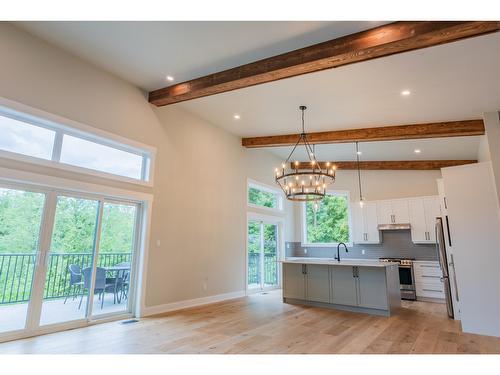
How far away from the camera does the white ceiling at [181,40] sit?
3.56 m

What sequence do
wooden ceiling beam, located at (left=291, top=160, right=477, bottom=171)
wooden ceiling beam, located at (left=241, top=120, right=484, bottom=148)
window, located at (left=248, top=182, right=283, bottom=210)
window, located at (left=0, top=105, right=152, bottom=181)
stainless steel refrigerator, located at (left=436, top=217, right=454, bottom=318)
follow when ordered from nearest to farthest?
1. window, located at (left=0, top=105, right=152, bottom=181)
2. stainless steel refrigerator, located at (left=436, top=217, right=454, bottom=318)
3. wooden ceiling beam, located at (left=241, top=120, right=484, bottom=148)
4. wooden ceiling beam, located at (left=291, top=160, right=477, bottom=171)
5. window, located at (left=248, top=182, right=283, bottom=210)

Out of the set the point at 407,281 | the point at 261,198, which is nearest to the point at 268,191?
the point at 261,198

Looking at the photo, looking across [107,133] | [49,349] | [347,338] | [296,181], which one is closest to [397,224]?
[296,181]

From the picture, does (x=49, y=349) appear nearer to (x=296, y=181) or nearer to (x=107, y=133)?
(x=107, y=133)

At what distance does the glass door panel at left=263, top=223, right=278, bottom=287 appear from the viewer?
27.3 ft

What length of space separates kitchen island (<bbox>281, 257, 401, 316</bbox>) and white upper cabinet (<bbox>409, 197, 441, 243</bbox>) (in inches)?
76.8

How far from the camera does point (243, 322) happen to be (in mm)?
4582

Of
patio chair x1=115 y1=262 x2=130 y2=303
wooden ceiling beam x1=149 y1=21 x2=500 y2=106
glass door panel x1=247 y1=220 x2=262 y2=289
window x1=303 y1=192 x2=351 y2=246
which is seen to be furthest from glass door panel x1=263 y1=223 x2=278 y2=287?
wooden ceiling beam x1=149 y1=21 x2=500 y2=106

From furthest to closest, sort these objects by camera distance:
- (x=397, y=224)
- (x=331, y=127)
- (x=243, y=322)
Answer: (x=397, y=224), (x=331, y=127), (x=243, y=322)

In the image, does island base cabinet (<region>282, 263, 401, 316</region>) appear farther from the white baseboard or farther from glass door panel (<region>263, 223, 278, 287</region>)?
glass door panel (<region>263, 223, 278, 287</region>)

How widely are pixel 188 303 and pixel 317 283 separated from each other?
2533 millimetres

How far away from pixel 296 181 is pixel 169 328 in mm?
3026

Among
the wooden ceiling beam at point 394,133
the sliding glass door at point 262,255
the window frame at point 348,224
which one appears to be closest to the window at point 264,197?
the sliding glass door at point 262,255

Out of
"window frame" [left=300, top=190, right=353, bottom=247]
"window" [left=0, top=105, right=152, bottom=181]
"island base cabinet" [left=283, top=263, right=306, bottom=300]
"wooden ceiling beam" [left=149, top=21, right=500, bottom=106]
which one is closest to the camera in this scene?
"wooden ceiling beam" [left=149, top=21, right=500, bottom=106]
